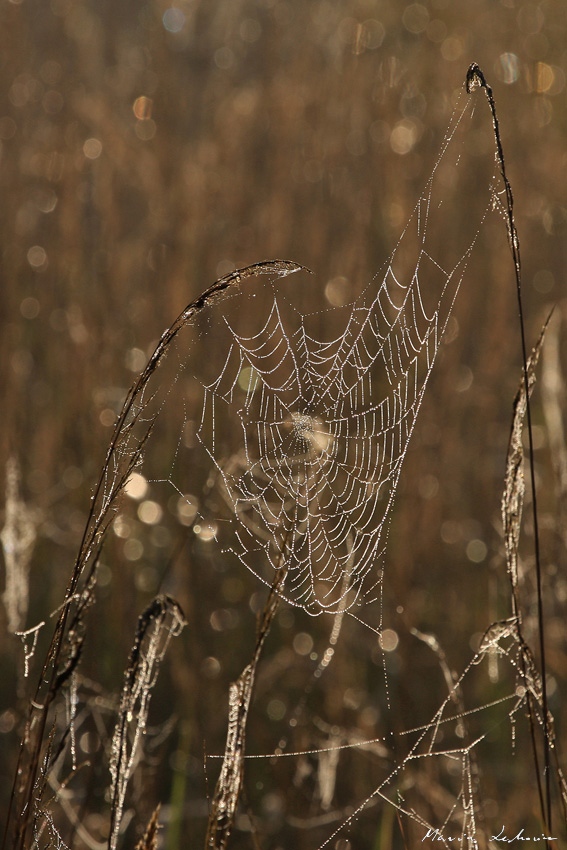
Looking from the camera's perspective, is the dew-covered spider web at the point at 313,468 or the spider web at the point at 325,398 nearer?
the dew-covered spider web at the point at 313,468

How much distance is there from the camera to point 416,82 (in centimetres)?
312

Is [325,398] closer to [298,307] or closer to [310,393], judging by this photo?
[310,393]

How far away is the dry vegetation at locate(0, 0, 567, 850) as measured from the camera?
6.84 feet

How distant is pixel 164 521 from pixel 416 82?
1759mm

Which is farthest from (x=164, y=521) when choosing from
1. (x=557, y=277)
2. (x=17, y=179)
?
(x=557, y=277)

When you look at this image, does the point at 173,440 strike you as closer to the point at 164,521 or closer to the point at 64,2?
the point at 164,521

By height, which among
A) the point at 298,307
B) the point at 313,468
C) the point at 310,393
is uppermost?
the point at 298,307

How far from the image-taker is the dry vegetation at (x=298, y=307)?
2.08 meters

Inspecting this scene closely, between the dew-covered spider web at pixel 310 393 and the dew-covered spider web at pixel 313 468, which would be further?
the dew-covered spider web at pixel 310 393

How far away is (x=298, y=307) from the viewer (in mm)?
2732

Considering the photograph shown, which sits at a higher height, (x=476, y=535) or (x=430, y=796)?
(x=476, y=535)

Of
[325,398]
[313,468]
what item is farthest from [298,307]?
[313,468]

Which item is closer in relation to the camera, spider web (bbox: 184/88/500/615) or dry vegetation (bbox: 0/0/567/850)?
dry vegetation (bbox: 0/0/567/850)

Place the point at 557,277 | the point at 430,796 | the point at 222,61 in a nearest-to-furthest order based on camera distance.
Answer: the point at 430,796 → the point at 557,277 → the point at 222,61
